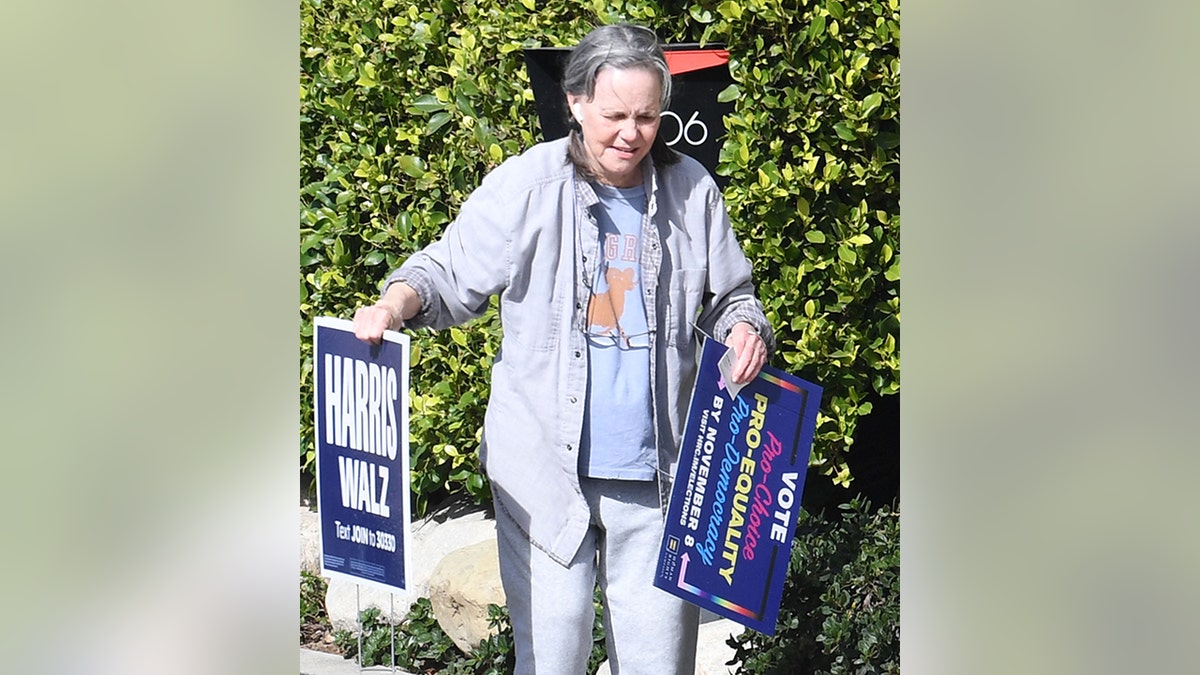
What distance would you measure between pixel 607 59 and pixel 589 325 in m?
0.61

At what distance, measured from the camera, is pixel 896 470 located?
15.7 ft

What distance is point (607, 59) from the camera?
3223mm

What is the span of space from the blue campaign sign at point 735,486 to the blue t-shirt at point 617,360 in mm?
128

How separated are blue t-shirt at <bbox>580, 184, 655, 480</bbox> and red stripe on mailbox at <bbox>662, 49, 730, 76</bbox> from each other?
0.88 meters

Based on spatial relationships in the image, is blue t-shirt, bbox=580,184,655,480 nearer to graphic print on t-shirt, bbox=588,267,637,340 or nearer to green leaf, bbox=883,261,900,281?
graphic print on t-shirt, bbox=588,267,637,340

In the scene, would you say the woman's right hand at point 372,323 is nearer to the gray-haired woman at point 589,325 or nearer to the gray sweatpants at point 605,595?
the gray-haired woman at point 589,325

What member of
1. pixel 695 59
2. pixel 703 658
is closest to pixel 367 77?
pixel 695 59

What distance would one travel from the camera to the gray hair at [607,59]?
10.6 ft

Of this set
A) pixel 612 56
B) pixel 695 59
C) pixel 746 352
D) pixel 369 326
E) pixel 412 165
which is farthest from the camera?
pixel 412 165

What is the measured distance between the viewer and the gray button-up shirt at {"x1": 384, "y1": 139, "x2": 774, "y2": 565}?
3293 millimetres

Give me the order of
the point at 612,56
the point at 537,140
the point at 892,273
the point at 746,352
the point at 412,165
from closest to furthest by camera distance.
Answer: the point at 612,56
the point at 746,352
the point at 892,273
the point at 537,140
the point at 412,165

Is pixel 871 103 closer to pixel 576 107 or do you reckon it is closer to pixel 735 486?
pixel 576 107

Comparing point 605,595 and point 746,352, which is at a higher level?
point 746,352
